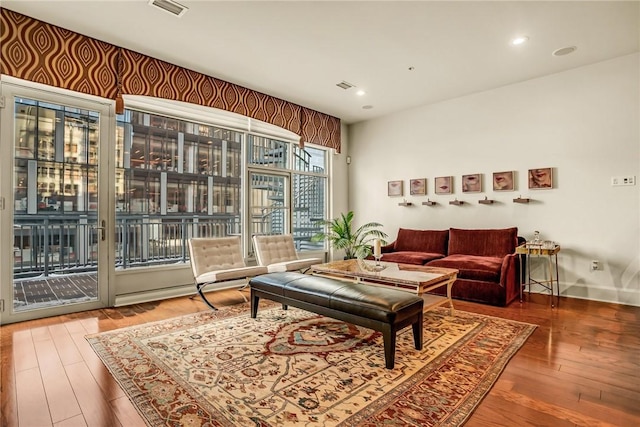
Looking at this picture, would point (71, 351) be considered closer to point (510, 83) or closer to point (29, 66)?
point (29, 66)

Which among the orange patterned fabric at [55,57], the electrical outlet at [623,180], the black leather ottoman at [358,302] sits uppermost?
the orange patterned fabric at [55,57]

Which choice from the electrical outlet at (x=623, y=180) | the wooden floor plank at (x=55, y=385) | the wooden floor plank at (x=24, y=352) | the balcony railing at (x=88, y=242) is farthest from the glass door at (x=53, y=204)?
the electrical outlet at (x=623, y=180)

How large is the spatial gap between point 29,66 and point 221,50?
1.85 m

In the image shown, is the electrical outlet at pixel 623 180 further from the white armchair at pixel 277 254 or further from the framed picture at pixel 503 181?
the white armchair at pixel 277 254

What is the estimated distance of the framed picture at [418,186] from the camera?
5.92 m

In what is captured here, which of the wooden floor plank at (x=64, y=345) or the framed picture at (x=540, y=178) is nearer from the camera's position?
the wooden floor plank at (x=64, y=345)

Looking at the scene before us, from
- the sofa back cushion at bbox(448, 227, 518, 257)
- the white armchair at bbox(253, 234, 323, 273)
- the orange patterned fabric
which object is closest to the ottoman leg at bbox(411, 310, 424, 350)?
the white armchair at bbox(253, 234, 323, 273)

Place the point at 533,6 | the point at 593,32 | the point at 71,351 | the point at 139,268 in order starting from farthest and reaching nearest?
the point at 139,268 < the point at 593,32 < the point at 533,6 < the point at 71,351

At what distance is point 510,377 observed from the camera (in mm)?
2230

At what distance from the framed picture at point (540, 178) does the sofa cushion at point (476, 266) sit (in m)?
1.19

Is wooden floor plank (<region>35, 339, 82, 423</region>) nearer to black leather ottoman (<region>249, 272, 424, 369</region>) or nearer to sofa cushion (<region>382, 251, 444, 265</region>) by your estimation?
black leather ottoman (<region>249, 272, 424, 369</region>)

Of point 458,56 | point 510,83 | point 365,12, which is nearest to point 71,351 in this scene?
point 365,12

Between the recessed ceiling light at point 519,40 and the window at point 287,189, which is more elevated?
the recessed ceiling light at point 519,40

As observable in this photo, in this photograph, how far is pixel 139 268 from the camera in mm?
4305
